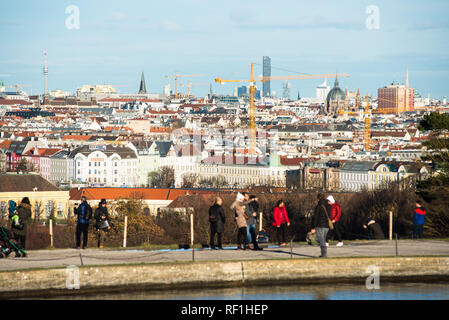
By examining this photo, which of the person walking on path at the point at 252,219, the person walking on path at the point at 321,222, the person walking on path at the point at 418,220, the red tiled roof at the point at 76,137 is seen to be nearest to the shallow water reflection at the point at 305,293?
the person walking on path at the point at 321,222

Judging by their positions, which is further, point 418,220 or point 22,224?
point 418,220

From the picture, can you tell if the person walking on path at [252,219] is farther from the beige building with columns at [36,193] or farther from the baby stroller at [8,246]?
the beige building with columns at [36,193]

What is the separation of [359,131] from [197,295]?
18087 centimetres

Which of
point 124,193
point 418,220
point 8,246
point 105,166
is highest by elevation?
point 418,220

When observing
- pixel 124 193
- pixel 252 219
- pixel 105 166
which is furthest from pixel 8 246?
pixel 105 166

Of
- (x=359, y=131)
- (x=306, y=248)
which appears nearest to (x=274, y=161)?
(x=359, y=131)

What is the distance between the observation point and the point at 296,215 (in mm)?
→ 33031

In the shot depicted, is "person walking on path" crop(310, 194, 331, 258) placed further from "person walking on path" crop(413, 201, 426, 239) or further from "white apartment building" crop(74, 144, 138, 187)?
"white apartment building" crop(74, 144, 138, 187)

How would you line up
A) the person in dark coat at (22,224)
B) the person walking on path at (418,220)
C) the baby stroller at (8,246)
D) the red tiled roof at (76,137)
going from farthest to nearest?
the red tiled roof at (76,137) < the person walking on path at (418,220) < the person in dark coat at (22,224) < the baby stroller at (8,246)

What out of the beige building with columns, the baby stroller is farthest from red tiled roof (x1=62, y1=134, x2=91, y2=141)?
the baby stroller

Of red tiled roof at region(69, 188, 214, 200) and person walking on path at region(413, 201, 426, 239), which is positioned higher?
person walking on path at region(413, 201, 426, 239)

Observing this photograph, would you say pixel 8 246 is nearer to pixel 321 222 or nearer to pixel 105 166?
pixel 321 222

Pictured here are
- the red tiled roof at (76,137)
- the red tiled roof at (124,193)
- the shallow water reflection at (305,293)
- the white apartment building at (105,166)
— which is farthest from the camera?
the red tiled roof at (76,137)

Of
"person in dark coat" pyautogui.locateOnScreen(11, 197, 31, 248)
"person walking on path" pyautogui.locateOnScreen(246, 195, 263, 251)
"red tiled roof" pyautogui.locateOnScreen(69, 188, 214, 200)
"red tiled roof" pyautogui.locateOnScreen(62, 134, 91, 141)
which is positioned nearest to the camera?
"person in dark coat" pyautogui.locateOnScreen(11, 197, 31, 248)
